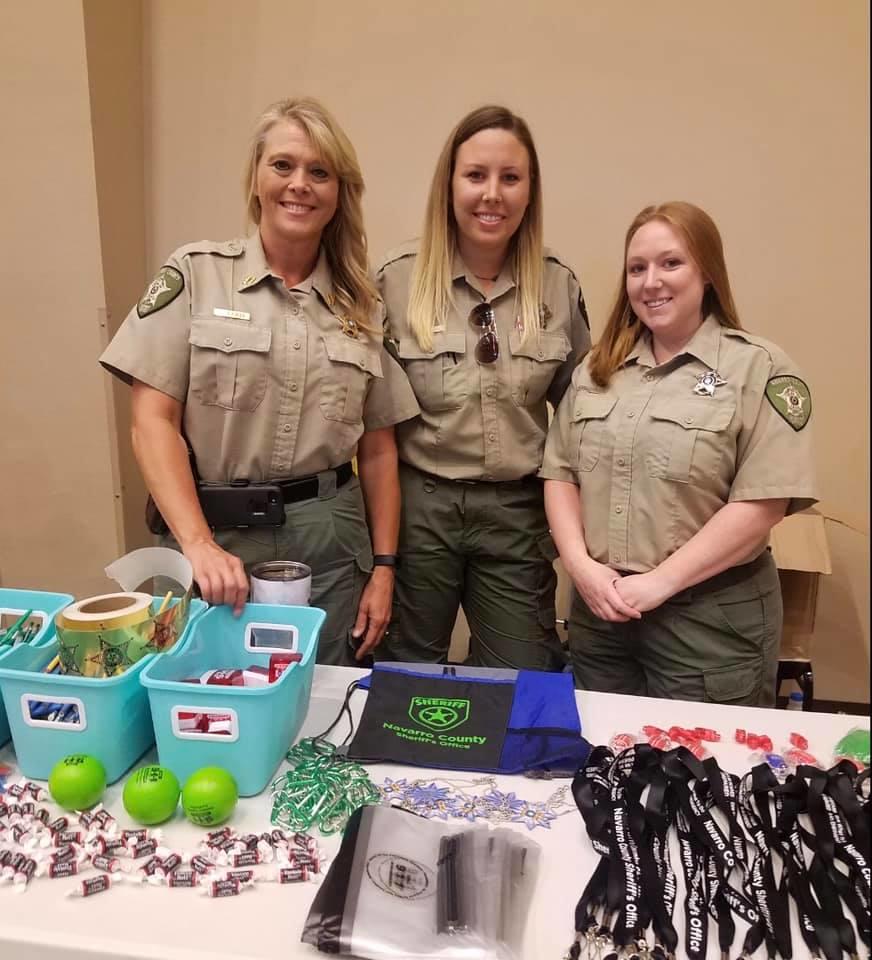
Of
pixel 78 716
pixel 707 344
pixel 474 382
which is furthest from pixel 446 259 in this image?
pixel 78 716

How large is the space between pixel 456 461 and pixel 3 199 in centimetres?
172

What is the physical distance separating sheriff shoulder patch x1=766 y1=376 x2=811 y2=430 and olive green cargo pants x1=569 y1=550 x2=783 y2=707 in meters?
0.31

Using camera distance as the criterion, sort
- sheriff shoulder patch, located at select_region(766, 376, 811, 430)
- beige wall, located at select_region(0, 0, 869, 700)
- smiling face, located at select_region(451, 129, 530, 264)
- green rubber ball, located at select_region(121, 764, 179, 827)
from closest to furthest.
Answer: green rubber ball, located at select_region(121, 764, 179, 827) → sheriff shoulder patch, located at select_region(766, 376, 811, 430) → smiling face, located at select_region(451, 129, 530, 264) → beige wall, located at select_region(0, 0, 869, 700)

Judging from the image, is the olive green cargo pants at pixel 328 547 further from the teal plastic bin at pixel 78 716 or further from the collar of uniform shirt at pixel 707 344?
the collar of uniform shirt at pixel 707 344

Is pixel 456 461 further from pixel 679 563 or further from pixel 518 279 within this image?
pixel 679 563

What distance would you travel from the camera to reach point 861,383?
0.47 meters

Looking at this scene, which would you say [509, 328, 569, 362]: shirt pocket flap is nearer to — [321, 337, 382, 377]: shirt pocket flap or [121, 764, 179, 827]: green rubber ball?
[321, 337, 382, 377]: shirt pocket flap

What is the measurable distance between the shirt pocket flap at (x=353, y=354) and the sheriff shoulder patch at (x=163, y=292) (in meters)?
0.32

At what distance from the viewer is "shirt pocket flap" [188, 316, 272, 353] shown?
155cm

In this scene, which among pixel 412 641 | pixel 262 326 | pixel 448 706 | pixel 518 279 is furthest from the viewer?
pixel 412 641

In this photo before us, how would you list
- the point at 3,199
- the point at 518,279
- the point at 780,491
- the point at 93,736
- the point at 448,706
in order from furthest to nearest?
the point at 3,199
the point at 518,279
the point at 780,491
the point at 448,706
the point at 93,736

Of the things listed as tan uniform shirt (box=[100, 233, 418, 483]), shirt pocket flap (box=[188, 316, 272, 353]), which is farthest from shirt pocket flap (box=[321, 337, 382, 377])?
shirt pocket flap (box=[188, 316, 272, 353])

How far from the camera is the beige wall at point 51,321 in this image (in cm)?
228

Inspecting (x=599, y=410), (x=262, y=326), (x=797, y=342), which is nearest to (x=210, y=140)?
(x=262, y=326)
